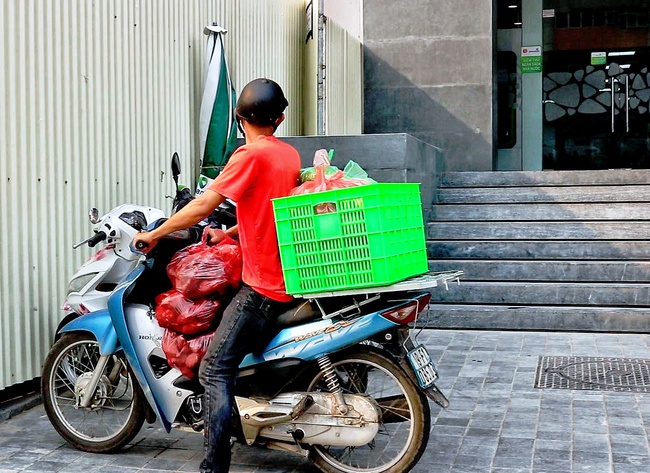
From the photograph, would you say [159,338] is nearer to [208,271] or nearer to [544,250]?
[208,271]

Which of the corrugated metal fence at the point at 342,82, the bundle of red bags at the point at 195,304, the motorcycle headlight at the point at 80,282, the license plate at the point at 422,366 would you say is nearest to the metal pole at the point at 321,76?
the corrugated metal fence at the point at 342,82

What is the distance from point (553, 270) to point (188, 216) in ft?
18.8

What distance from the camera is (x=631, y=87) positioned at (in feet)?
49.2

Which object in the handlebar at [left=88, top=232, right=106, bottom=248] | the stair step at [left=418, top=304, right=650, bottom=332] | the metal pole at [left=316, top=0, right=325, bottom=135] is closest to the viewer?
the handlebar at [left=88, top=232, right=106, bottom=248]

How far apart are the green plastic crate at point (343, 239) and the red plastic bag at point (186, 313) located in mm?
573

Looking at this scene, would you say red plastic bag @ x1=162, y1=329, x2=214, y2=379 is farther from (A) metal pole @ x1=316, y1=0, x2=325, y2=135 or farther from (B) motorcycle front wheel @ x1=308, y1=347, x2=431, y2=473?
(A) metal pole @ x1=316, y1=0, x2=325, y2=135

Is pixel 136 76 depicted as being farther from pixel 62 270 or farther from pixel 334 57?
pixel 334 57

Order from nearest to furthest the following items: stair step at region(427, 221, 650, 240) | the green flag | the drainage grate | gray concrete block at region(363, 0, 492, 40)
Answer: the drainage grate
the green flag
stair step at region(427, 221, 650, 240)
gray concrete block at region(363, 0, 492, 40)

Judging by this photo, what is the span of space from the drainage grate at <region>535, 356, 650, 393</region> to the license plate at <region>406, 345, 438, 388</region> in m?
2.31

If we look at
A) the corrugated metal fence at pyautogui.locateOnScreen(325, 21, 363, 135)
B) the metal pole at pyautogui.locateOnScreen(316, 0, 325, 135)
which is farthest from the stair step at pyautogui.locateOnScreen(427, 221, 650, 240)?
the corrugated metal fence at pyautogui.locateOnScreen(325, 21, 363, 135)

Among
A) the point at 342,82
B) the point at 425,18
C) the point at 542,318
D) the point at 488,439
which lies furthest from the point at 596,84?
the point at 488,439

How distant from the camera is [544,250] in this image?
9.62m

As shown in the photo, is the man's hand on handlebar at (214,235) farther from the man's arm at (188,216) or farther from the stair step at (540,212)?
the stair step at (540,212)

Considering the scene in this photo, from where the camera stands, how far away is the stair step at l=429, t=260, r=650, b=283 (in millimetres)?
9031
